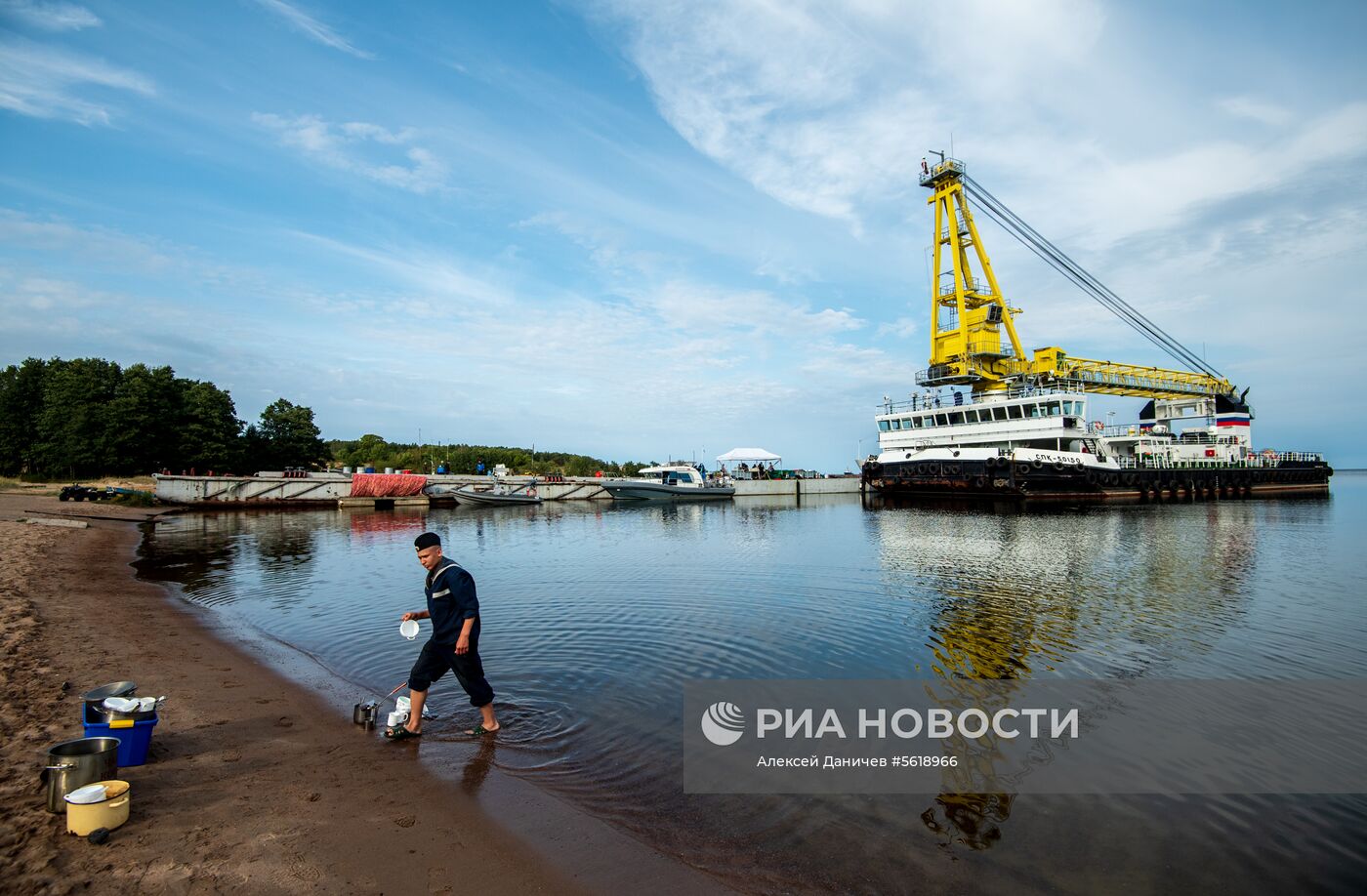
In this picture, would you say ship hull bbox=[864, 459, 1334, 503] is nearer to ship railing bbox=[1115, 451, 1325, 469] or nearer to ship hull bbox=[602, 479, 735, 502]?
ship railing bbox=[1115, 451, 1325, 469]

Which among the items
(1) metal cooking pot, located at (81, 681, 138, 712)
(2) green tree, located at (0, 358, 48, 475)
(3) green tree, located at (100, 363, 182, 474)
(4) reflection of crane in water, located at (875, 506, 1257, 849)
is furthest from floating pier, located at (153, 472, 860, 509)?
(1) metal cooking pot, located at (81, 681, 138, 712)

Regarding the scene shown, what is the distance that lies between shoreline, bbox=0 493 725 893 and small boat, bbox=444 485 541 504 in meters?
47.5

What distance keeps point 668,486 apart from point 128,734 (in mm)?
56657

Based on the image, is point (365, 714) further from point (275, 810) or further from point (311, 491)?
point (311, 491)

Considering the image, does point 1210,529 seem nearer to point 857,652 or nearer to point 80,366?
point 857,652

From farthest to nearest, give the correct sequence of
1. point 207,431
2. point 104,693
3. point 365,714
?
point 207,431
point 365,714
point 104,693

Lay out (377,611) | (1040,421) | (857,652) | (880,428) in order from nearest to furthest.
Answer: (857,652) < (377,611) < (1040,421) < (880,428)

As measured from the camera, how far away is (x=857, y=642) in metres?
10.6

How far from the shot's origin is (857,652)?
999 cm

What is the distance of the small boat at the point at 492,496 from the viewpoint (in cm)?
5538

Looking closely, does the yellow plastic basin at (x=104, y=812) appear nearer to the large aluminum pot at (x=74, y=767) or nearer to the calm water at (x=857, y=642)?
the large aluminum pot at (x=74, y=767)

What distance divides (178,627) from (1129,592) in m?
19.2

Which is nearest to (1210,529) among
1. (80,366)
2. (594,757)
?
(594,757)

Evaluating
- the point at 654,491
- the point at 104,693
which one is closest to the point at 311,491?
the point at 654,491
